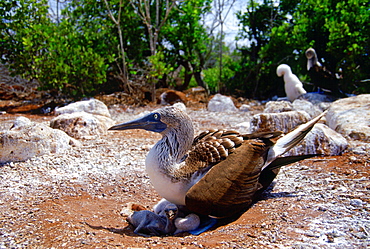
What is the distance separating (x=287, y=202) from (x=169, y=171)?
3.83ft

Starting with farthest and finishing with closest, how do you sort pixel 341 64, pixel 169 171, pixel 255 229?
pixel 341 64
pixel 169 171
pixel 255 229

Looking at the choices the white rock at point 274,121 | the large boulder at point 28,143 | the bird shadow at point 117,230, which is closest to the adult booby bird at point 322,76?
the white rock at point 274,121

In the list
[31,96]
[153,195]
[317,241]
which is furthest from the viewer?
[31,96]

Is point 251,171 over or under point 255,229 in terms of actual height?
over

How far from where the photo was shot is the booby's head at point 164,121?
115 inches

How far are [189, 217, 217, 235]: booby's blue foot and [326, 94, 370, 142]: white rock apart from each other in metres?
3.17

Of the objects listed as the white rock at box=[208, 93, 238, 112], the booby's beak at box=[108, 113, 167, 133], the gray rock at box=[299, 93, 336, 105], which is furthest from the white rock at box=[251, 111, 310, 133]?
the white rock at box=[208, 93, 238, 112]

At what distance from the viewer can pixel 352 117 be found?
5.53m

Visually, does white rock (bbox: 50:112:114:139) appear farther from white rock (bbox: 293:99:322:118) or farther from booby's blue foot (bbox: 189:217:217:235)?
white rock (bbox: 293:99:322:118)

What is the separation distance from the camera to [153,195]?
147 inches

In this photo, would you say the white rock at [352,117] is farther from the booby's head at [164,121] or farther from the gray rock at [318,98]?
the booby's head at [164,121]

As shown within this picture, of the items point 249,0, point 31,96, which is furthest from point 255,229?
point 249,0

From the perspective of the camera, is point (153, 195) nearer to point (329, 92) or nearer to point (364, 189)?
point (364, 189)

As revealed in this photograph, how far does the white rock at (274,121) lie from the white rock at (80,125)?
9.76 feet
